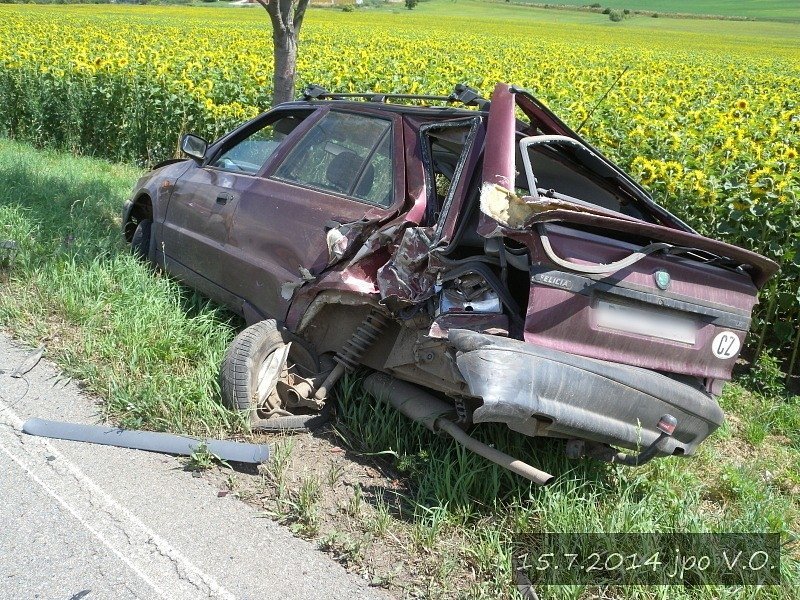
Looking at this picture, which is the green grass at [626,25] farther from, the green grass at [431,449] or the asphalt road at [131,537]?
the asphalt road at [131,537]

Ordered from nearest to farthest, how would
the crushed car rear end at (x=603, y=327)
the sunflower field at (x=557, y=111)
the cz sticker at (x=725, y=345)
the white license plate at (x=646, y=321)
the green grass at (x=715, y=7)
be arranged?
the crushed car rear end at (x=603, y=327) < the white license plate at (x=646, y=321) < the cz sticker at (x=725, y=345) < the sunflower field at (x=557, y=111) < the green grass at (x=715, y=7)

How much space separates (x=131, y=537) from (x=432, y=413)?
153 cm

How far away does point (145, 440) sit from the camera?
4.44 meters

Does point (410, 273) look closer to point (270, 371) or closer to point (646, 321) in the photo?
point (270, 371)

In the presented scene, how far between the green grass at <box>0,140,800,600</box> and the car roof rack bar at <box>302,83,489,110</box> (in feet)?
5.41

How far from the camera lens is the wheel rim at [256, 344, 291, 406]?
185 inches

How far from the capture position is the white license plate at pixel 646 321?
12.4 feet

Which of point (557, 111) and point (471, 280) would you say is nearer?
point (471, 280)

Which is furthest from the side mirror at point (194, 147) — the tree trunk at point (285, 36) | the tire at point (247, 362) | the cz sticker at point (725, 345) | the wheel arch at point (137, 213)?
the cz sticker at point (725, 345)

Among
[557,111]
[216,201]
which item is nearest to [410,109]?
[216,201]

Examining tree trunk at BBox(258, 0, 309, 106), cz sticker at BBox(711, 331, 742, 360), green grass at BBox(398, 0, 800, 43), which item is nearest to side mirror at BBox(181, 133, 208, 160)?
tree trunk at BBox(258, 0, 309, 106)

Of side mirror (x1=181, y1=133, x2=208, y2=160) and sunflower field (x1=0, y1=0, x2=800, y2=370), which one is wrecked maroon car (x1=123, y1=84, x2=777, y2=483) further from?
sunflower field (x1=0, y1=0, x2=800, y2=370)

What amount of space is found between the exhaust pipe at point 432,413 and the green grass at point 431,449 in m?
0.10

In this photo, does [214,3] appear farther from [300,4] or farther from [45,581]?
[45,581]
